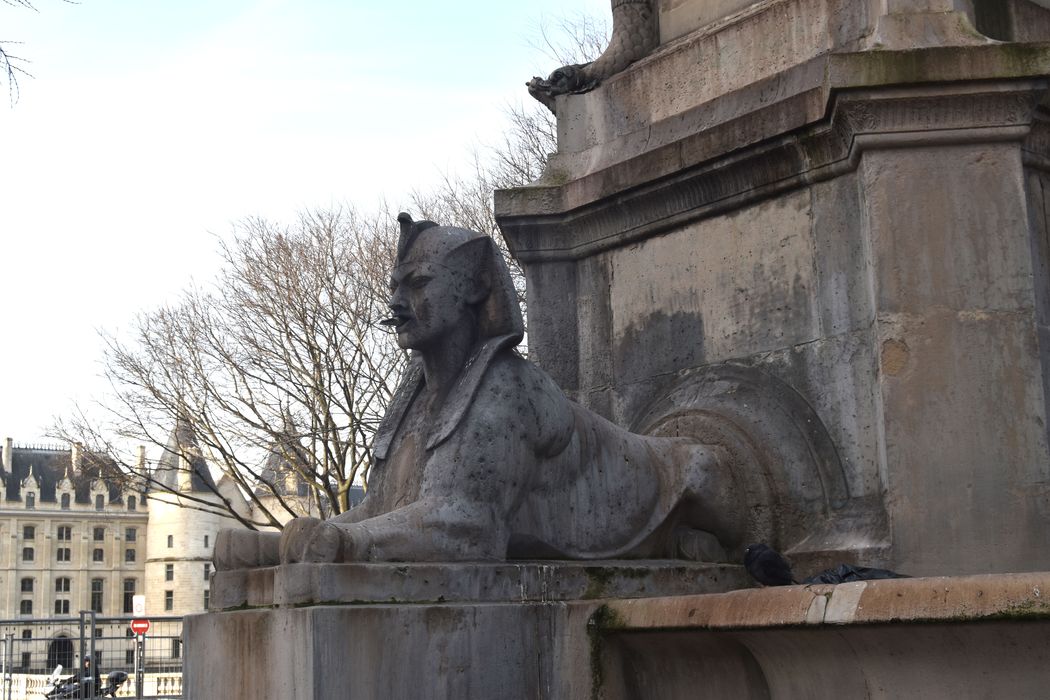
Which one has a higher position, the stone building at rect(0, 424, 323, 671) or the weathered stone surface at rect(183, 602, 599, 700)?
the stone building at rect(0, 424, 323, 671)

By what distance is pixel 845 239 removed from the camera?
573 centimetres

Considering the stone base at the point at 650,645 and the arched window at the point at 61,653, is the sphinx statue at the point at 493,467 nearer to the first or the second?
the stone base at the point at 650,645

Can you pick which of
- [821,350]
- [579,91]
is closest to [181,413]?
[579,91]

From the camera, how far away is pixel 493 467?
16.2 ft

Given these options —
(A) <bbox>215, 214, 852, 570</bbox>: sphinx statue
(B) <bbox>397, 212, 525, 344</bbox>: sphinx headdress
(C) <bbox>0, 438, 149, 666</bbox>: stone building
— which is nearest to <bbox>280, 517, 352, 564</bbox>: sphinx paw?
(A) <bbox>215, 214, 852, 570</bbox>: sphinx statue

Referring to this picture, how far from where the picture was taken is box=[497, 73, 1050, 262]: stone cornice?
17.7 ft

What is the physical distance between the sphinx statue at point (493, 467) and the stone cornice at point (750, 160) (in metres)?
1.20

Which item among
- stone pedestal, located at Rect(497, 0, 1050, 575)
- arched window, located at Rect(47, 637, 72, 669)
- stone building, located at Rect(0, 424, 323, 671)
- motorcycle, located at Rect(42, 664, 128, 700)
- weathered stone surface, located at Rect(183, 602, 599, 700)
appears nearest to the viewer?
weathered stone surface, located at Rect(183, 602, 599, 700)

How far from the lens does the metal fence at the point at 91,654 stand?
679 inches

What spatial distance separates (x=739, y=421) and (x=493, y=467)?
141 cm

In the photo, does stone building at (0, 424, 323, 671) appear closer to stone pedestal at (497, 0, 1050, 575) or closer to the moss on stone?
stone pedestal at (497, 0, 1050, 575)

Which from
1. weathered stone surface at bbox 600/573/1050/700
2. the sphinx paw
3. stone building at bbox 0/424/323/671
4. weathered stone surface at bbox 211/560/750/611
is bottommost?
weathered stone surface at bbox 600/573/1050/700

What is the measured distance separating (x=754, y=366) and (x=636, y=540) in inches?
44.0

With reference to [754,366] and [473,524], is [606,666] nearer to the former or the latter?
[473,524]
